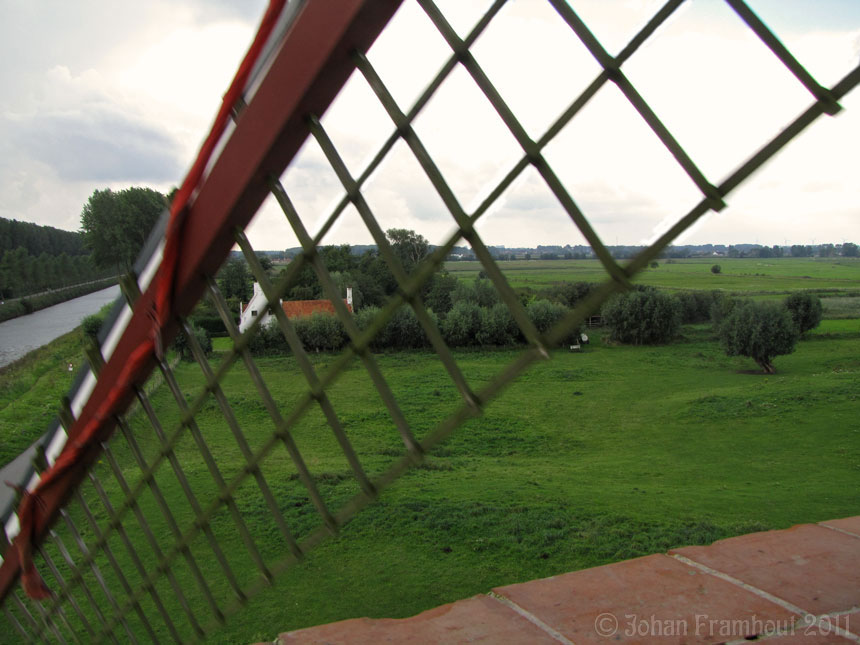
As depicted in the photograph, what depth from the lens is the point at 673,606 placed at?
4.24 ft

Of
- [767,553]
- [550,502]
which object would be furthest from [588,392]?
[767,553]

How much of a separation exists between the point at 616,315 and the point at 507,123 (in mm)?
27820

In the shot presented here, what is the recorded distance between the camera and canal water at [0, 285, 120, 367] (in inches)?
848

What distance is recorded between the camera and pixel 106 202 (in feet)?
69.3

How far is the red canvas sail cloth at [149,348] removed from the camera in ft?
3.13

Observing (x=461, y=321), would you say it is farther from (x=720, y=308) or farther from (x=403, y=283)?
(x=403, y=283)

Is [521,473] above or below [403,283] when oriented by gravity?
below

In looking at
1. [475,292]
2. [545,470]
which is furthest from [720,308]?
[545,470]

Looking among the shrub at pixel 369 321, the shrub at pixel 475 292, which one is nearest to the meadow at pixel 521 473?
the shrub at pixel 369 321

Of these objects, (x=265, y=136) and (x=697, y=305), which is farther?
(x=697, y=305)

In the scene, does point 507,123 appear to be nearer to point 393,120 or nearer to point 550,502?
point 393,120

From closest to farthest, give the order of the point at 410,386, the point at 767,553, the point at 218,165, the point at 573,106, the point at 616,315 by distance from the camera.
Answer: the point at 573,106 < the point at 218,165 < the point at 767,553 < the point at 410,386 < the point at 616,315

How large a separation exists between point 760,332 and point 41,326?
2835cm

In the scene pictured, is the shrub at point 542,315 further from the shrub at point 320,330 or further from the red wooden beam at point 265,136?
the shrub at point 320,330
